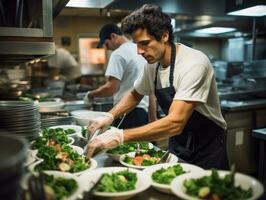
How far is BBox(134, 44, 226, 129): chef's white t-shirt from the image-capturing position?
1607mm

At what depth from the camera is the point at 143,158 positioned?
154cm

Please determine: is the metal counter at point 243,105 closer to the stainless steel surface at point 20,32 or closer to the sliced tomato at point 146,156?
the sliced tomato at point 146,156

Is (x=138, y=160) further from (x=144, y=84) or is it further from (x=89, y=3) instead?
(x=89, y=3)

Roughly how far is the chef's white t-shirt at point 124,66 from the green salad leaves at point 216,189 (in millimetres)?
→ 2110

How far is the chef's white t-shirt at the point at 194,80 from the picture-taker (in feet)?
5.27

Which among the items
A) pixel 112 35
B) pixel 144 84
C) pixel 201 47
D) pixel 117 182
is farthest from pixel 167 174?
pixel 201 47

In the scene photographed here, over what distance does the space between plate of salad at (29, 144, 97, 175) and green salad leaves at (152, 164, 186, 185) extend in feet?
1.01

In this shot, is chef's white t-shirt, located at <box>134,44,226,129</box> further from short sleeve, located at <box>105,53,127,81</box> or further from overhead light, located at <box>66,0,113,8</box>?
short sleeve, located at <box>105,53,127,81</box>

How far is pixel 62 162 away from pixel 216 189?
71 centimetres

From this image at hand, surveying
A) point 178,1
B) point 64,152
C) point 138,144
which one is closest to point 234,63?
point 178,1

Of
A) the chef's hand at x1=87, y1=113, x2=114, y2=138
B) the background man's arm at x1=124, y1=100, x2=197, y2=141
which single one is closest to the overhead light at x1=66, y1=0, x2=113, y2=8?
the chef's hand at x1=87, y1=113, x2=114, y2=138

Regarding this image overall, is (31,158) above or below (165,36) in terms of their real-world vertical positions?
below

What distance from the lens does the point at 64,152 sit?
5.10ft

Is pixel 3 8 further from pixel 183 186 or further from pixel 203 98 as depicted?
pixel 183 186
